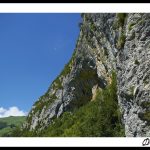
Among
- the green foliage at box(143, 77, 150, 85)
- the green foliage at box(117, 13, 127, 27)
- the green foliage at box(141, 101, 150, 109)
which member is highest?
the green foliage at box(117, 13, 127, 27)

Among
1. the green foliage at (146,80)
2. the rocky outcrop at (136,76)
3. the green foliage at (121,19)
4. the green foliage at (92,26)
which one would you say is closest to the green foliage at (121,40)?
the rocky outcrop at (136,76)

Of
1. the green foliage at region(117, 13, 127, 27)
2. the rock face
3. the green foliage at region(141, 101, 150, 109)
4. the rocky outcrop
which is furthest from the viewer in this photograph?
the green foliage at region(117, 13, 127, 27)

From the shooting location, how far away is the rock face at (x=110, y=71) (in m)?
22.6

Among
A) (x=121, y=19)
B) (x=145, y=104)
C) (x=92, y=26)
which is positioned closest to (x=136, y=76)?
(x=145, y=104)

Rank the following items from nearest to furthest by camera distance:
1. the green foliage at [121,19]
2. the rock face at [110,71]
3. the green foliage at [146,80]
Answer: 1. the green foliage at [146,80]
2. the rock face at [110,71]
3. the green foliage at [121,19]

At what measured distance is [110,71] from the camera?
4094 centimetres

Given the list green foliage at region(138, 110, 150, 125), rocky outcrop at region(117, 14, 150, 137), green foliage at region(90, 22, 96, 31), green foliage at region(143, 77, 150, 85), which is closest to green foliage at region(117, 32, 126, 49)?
rocky outcrop at region(117, 14, 150, 137)

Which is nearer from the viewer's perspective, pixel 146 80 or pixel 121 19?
pixel 146 80

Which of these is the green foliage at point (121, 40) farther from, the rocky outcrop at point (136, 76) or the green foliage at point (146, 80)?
the green foliage at point (146, 80)

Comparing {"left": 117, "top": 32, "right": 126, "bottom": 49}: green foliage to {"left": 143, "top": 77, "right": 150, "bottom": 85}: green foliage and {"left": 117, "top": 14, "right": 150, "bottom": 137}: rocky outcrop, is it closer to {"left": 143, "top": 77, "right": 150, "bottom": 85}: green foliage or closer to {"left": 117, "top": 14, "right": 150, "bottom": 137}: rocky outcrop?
{"left": 117, "top": 14, "right": 150, "bottom": 137}: rocky outcrop

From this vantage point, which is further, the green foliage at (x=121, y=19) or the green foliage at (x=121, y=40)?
the green foliage at (x=121, y=19)

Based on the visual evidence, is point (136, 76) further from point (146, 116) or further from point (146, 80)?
point (146, 116)

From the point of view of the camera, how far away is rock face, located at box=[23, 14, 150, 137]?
2260 centimetres

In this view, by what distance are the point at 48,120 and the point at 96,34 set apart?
26.4 metres
